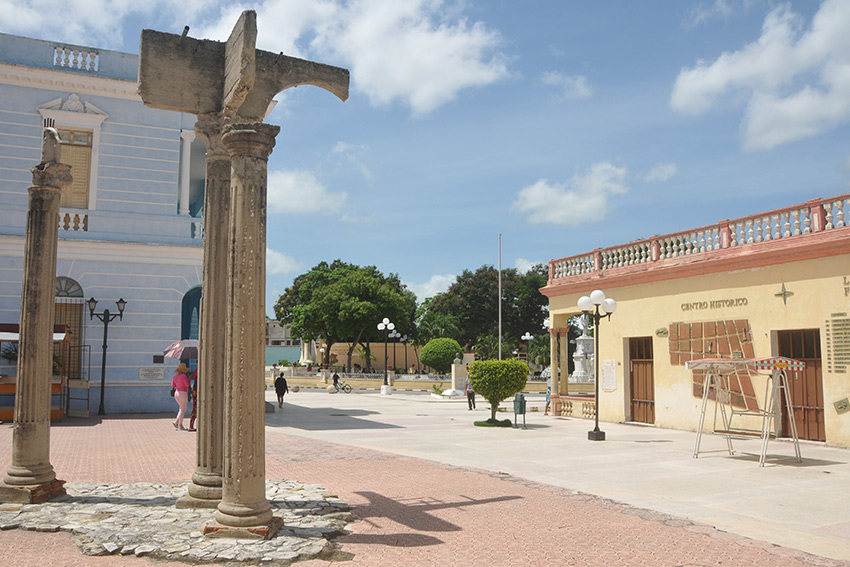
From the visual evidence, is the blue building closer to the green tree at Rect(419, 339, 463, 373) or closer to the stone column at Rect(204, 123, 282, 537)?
the stone column at Rect(204, 123, 282, 537)

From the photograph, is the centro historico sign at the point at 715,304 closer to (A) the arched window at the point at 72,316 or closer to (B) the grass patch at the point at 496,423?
(B) the grass patch at the point at 496,423

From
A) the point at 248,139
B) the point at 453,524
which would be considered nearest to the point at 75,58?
the point at 248,139

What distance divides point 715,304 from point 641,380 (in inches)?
131

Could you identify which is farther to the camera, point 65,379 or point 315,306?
point 315,306

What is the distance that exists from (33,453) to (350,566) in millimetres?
4144

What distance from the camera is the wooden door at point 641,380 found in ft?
57.2

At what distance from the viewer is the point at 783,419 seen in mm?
14055

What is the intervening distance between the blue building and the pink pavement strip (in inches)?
279

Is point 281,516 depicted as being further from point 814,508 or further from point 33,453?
point 814,508

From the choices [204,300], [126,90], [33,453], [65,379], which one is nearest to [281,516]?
[204,300]

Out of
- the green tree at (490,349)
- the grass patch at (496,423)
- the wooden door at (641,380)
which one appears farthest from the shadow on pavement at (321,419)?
the green tree at (490,349)

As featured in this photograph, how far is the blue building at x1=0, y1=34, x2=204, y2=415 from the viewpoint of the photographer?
57.5 feet

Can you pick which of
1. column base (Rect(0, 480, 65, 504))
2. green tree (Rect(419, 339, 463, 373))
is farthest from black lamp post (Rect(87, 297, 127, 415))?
green tree (Rect(419, 339, 463, 373))

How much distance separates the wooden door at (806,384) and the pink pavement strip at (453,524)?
7.97m
